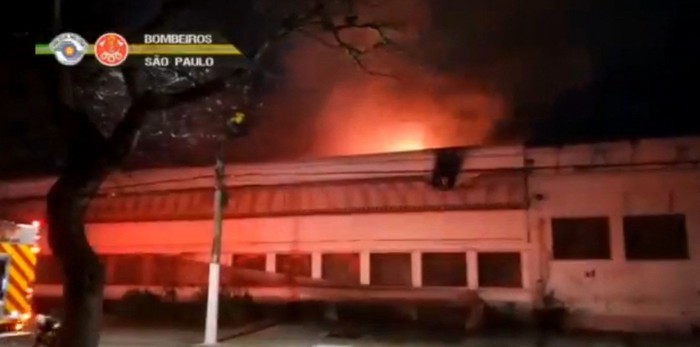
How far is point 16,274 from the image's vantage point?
9336 mm

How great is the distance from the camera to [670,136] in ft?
46.5

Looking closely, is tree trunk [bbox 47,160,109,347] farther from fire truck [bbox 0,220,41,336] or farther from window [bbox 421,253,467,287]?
window [bbox 421,253,467,287]

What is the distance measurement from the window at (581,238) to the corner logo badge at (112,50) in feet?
32.0

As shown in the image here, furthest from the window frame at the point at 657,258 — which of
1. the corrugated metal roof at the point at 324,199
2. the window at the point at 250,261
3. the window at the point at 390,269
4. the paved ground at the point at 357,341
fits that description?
the window at the point at 250,261

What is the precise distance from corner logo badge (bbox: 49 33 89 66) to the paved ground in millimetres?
5847

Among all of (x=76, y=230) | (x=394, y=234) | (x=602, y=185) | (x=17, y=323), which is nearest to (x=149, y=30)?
(x=76, y=230)

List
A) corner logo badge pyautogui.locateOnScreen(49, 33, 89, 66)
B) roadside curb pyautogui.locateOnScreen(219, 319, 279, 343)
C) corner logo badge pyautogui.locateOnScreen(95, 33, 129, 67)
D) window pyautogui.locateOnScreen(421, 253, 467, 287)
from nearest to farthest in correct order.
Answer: corner logo badge pyautogui.locateOnScreen(49, 33, 89, 66) → corner logo badge pyautogui.locateOnScreen(95, 33, 129, 67) → roadside curb pyautogui.locateOnScreen(219, 319, 279, 343) → window pyautogui.locateOnScreen(421, 253, 467, 287)

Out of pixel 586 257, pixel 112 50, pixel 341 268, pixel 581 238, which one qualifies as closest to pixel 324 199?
pixel 341 268

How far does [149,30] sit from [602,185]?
987cm

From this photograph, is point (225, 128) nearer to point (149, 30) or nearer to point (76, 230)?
point (149, 30)

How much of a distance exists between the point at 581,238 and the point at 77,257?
10.4 m

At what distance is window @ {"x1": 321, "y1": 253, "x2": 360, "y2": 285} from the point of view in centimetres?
1611

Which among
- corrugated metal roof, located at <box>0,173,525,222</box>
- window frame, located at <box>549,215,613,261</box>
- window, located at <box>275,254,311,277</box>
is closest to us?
window frame, located at <box>549,215,613,261</box>

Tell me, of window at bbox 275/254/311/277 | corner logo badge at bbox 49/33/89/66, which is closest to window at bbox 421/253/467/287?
window at bbox 275/254/311/277
